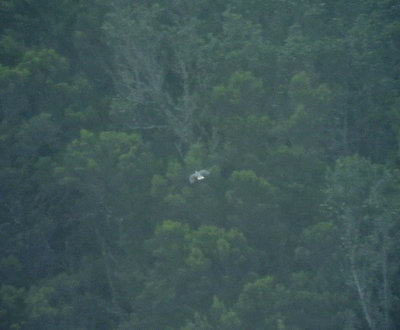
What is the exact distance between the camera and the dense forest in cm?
1155

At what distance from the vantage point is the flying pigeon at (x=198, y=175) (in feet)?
40.4

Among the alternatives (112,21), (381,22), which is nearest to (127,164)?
(112,21)

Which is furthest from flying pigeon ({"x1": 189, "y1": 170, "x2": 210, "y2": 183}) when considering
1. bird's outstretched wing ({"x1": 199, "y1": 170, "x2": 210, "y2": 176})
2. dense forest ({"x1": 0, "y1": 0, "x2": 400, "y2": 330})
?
dense forest ({"x1": 0, "y1": 0, "x2": 400, "y2": 330})

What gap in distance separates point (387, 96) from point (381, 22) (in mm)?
1420

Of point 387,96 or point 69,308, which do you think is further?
point 387,96

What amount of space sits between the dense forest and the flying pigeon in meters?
0.24

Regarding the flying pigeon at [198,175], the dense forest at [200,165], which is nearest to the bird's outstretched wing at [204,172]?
the flying pigeon at [198,175]

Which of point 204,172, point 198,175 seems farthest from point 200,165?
point 198,175

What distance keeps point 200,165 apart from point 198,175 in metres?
0.52

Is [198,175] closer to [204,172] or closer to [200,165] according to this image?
[204,172]

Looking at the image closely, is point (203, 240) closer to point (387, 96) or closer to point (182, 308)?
point (182, 308)

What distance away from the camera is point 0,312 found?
1162 cm

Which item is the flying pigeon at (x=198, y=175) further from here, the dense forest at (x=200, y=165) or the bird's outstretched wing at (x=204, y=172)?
the dense forest at (x=200, y=165)

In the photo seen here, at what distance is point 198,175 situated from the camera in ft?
40.5
